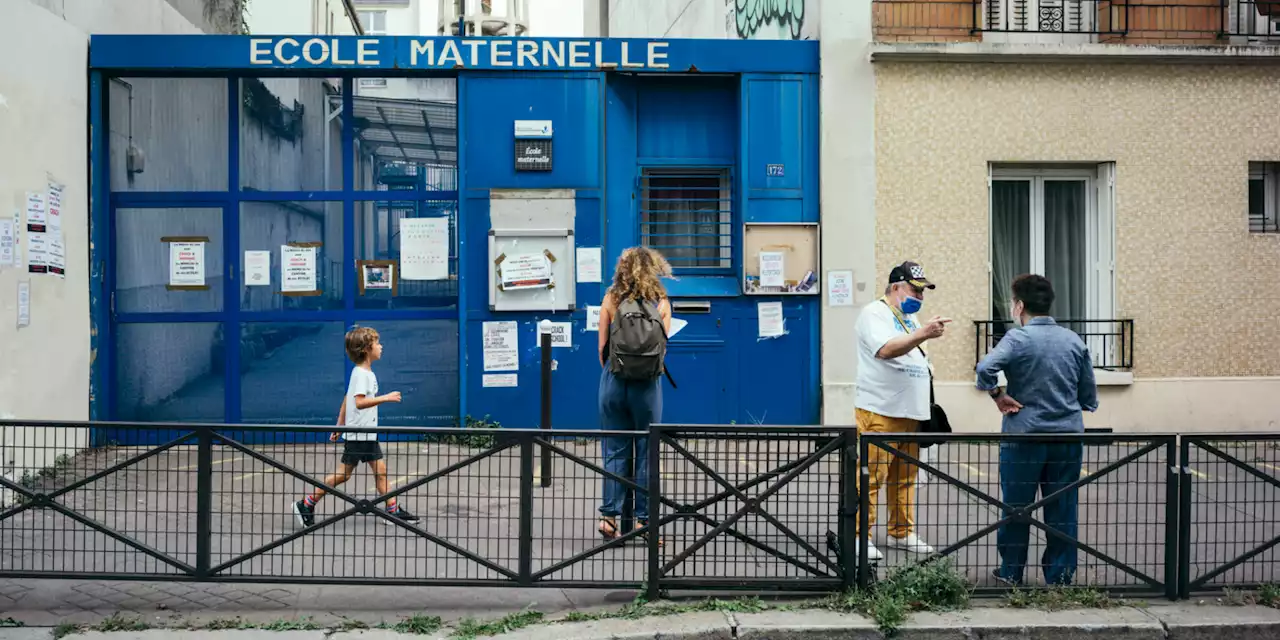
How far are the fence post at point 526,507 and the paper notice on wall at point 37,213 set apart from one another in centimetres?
547

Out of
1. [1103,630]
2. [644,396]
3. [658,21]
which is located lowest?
[1103,630]

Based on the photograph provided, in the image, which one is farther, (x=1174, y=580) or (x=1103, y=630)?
(x=1174, y=580)

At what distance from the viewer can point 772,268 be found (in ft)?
36.7

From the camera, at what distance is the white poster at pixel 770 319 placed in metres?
11.2

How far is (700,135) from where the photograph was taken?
451 inches

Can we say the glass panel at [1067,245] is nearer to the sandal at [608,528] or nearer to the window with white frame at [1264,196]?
the window with white frame at [1264,196]

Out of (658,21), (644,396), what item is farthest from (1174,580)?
(658,21)

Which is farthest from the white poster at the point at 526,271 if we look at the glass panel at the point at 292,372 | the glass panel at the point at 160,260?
the glass panel at the point at 160,260

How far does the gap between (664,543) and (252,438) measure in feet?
7.16

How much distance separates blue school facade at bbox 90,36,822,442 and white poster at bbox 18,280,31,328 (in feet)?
5.67

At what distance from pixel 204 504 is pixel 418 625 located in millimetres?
1228

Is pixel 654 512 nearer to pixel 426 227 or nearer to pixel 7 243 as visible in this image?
pixel 7 243

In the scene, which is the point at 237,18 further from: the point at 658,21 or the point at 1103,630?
the point at 1103,630

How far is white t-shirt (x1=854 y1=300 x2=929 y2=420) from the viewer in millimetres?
6785
